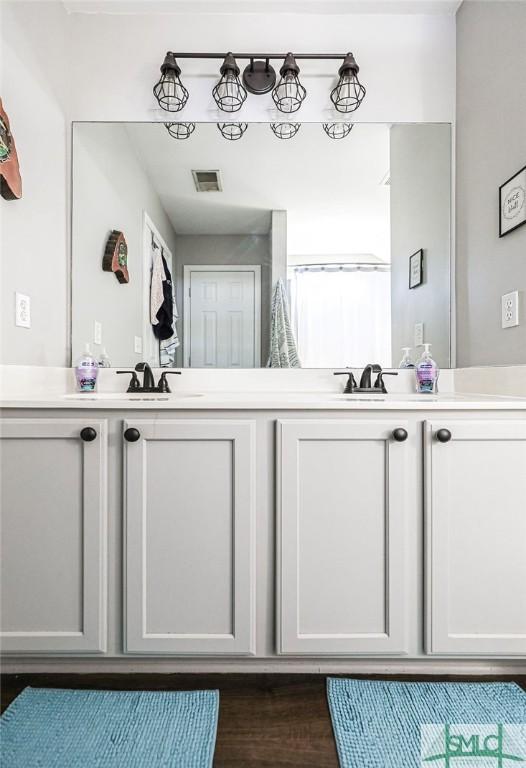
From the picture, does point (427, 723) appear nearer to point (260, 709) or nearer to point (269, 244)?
point (260, 709)

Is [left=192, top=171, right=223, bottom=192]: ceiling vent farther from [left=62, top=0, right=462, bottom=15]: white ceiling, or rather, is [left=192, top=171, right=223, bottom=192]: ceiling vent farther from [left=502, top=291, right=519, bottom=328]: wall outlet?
[left=502, top=291, right=519, bottom=328]: wall outlet

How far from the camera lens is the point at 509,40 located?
148 cm

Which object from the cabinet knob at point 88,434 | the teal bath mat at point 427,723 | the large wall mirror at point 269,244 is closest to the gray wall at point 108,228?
the large wall mirror at point 269,244

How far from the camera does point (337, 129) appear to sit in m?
1.81

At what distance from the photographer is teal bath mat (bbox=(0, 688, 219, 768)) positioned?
1.01 m

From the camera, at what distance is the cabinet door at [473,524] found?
120 cm

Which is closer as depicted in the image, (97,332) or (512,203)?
(512,203)

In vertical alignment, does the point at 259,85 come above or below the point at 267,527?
above

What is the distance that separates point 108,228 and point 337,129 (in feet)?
3.41

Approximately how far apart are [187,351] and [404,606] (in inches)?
48.0

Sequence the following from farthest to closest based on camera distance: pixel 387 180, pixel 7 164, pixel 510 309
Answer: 1. pixel 387 180
2. pixel 510 309
3. pixel 7 164

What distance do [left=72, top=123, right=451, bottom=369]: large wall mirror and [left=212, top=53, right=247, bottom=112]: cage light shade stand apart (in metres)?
0.13

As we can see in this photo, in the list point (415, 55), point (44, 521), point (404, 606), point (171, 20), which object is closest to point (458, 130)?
point (415, 55)

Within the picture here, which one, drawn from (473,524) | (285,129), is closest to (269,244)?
(285,129)
